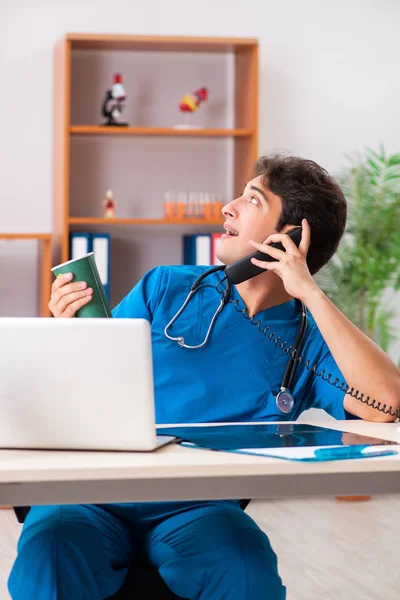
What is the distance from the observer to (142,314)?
1.88 meters

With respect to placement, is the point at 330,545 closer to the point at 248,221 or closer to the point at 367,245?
the point at 367,245

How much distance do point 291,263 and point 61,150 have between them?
95.9 inches

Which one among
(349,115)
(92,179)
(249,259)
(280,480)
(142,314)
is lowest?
(280,480)

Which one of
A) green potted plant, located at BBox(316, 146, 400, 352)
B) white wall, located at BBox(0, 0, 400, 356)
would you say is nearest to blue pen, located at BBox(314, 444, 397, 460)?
green potted plant, located at BBox(316, 146, 400, 352)

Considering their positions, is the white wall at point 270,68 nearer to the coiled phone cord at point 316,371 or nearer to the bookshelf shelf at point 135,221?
the bookshelf shelf at point 135,221

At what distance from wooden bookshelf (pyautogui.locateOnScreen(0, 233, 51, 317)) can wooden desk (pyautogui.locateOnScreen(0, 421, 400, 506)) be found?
2.70m

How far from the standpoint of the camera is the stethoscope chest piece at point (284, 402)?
172cm

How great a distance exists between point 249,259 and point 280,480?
730 millimetres

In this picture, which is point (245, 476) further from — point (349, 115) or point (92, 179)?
point (349, 115)

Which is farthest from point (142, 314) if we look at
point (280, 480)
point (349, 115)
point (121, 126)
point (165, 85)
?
point (349, 115)

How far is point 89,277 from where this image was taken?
1.51 m

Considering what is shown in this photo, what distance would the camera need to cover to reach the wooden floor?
111 inches

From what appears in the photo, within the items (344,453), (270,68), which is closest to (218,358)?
(344,453)

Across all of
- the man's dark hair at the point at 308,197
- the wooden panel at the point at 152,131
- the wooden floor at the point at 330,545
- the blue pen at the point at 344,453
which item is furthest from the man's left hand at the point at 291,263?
the wooden panel at the point at 152,131
